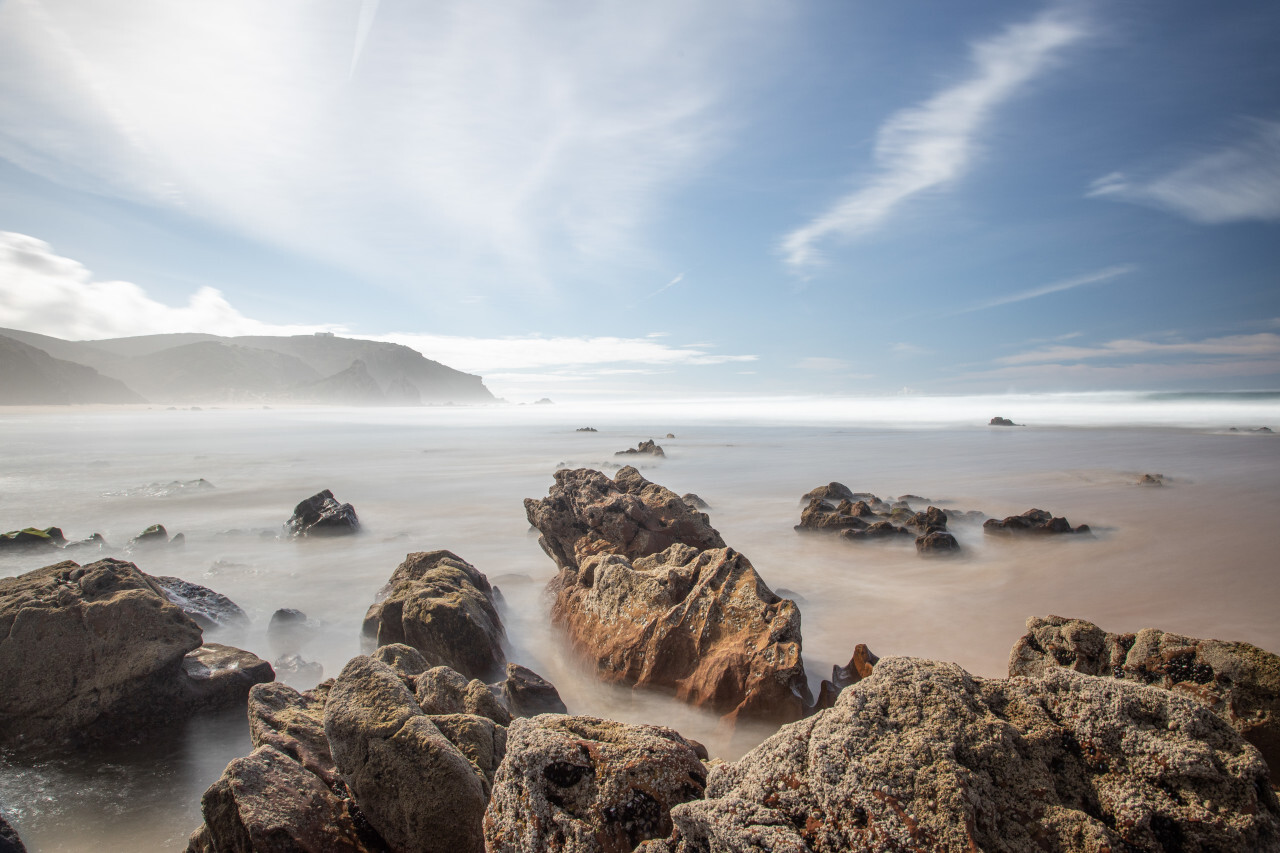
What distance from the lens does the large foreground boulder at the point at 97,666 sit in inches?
163

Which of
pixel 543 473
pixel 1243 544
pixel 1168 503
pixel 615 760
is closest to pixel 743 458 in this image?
pixel 543 473

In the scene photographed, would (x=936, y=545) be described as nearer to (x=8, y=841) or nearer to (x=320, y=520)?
(x=8, y=841)

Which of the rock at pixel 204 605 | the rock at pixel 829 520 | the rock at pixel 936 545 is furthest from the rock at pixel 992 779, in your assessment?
the rock at pixel 829 520

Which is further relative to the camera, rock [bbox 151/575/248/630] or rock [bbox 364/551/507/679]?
rock [bbox 151/575/248/630]

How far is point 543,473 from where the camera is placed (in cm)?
2066

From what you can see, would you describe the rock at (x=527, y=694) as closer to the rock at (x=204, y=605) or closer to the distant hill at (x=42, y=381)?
the rock at (x=204, y=605)

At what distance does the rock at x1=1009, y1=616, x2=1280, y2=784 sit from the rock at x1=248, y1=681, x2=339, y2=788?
356 centimetres

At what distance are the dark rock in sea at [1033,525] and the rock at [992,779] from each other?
9.67 meters

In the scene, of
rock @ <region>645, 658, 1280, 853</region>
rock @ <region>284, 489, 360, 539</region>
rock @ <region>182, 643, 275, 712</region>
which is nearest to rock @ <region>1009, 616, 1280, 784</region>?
rock @ <region>645, 658, 1280, 853</region>

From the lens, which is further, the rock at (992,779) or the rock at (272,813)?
the rock at (272,813)

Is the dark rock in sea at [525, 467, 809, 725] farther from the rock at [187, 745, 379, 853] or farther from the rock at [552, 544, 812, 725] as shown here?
the rock at [187, 745, 379, 853]

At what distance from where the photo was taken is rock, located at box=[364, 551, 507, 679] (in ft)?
17.0

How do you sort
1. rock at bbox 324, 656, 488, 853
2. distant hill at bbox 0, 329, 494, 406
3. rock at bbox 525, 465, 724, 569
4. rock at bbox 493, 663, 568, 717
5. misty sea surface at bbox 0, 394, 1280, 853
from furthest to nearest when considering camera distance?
distant hill at bbox 0, 329, 494, 406 → rock at bbox 525, 465, 724, 569 → rock at bbox 493, 663, 568, 717 → misty sea surface at bbox 0, 394, 1280, 853 → rock at bbox 324, 656, 488, 853

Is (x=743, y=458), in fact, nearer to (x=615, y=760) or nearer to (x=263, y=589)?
(x=263, y=589)
